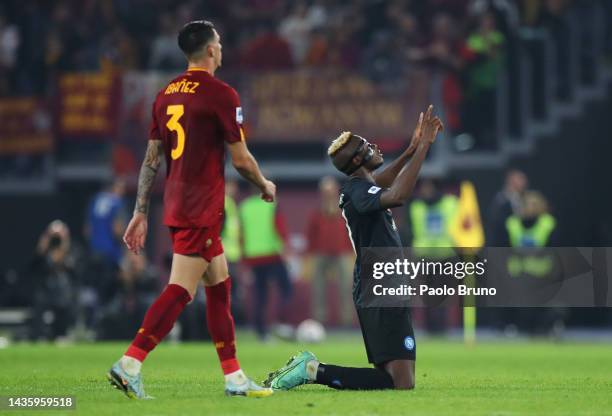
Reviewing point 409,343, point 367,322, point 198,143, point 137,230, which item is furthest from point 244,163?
point 409,343

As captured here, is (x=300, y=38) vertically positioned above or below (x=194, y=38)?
above

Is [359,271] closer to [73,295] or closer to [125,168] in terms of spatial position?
[73,295]

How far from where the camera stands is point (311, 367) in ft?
29.2

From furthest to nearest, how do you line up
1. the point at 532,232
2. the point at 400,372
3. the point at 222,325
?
1. the point at 532,232
2. the point at 400,372
3. the point at 222,325

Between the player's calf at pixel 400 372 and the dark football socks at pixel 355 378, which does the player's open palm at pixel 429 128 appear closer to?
the player's calf at pixel 400 372

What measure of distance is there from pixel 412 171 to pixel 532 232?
11644 mm

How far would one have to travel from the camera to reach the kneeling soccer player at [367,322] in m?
8.76

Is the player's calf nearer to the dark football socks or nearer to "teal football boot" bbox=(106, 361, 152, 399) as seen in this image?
the dark football socks

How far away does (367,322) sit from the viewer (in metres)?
8.81

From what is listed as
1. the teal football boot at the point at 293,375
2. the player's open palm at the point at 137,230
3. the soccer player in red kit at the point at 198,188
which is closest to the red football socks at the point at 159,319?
the soccer player in red kit at the point at 198,188

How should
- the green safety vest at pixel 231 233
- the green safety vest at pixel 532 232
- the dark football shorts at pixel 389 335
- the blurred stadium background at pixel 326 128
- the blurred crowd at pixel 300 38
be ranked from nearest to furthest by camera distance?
the dark football shorts at pixel 389 335 < the green safety vest at pixel 532 232 < the green safety vest at pixel 231 233 < the blurred stadium background at pixel 326 128 < the blurred crowd at pixel 300 38

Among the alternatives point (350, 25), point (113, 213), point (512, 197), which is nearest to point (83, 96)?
point (113, 213)

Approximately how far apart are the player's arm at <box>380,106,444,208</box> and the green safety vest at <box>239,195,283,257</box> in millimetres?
10665

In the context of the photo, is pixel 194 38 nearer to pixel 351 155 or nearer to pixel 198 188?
pixel 198 188
